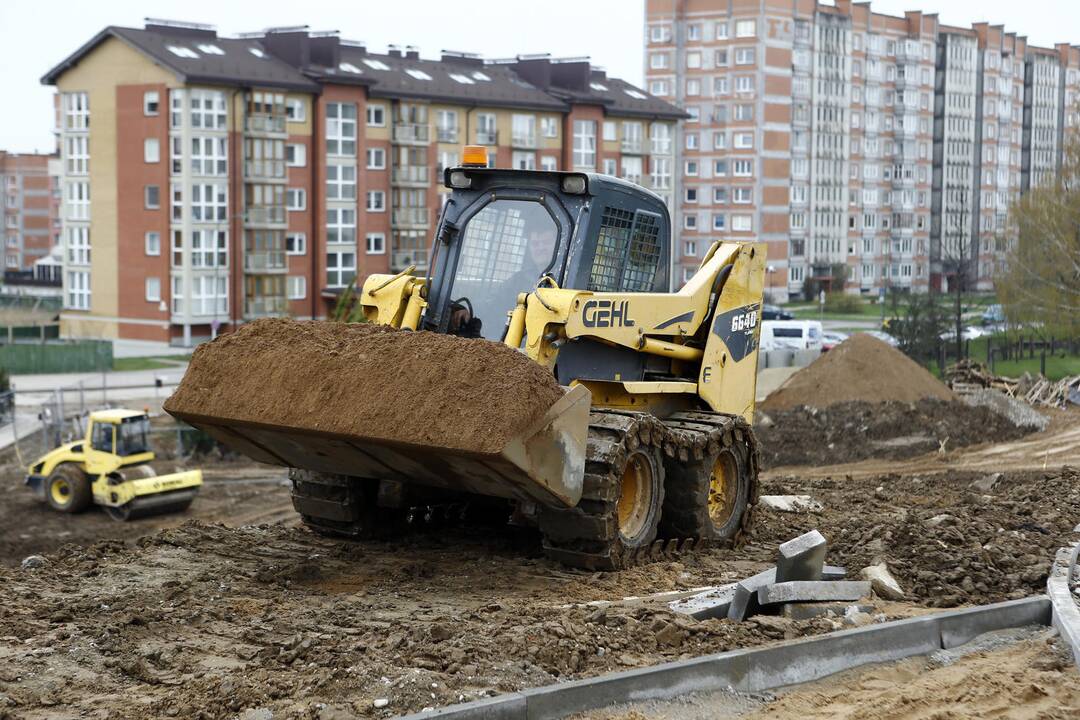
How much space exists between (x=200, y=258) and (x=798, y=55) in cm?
4463

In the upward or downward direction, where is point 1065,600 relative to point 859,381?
upward

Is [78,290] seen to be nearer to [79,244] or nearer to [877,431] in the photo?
[79,244]

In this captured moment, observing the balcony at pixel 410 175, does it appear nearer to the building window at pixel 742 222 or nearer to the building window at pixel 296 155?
the building window at pixel 296 155

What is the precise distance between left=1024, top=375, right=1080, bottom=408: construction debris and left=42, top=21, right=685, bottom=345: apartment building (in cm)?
3648

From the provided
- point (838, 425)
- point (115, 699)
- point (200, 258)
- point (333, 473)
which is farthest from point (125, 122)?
A: point (115, 699)

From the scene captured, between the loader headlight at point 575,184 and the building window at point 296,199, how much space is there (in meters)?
50.6

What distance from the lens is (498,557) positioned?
11.7m

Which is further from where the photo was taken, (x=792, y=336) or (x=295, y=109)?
(x=295, y=109)

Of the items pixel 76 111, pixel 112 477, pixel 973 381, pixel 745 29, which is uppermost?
pixel 745 29

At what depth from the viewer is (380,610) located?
9930 millimetres

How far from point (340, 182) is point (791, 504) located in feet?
161

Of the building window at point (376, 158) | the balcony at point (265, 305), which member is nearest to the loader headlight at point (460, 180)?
the balcony at point (265, 305)

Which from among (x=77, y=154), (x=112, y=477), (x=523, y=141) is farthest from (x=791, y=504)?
(x=77, y=154)

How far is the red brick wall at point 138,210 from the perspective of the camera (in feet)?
194
